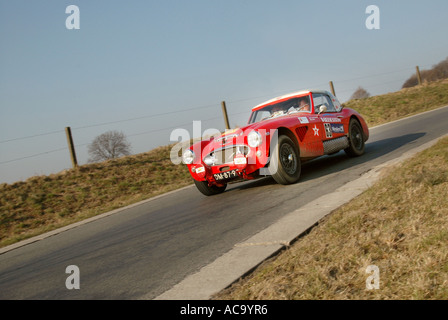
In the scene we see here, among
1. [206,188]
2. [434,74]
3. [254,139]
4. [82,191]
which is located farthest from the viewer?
[434,74]

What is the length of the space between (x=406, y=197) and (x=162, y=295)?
237 cm

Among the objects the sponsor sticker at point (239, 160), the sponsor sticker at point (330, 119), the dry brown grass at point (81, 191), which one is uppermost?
the sponsor sticker at point (330, 119)

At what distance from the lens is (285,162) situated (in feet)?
19.6

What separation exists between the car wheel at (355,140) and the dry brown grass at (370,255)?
167 inches

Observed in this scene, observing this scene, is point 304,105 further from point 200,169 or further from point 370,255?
point 370,255

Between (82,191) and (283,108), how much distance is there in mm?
6436

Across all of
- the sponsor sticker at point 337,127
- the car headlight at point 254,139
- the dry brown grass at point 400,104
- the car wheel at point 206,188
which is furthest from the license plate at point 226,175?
the dry brown grass at point 400,104

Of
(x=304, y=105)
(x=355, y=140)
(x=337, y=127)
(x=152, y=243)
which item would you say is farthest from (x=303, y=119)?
(x=152, y=243)

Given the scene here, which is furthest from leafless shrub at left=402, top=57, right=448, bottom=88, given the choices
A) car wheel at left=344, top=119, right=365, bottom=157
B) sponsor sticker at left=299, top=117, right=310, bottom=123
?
sponsor sticker at left=299, top=117, right=310, bottom=123

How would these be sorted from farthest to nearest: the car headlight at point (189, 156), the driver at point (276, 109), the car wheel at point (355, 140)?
1. the car wheel at point (355, 140)
2. the driver at point (276, 109)
3. the car headlight at point (189, 156)

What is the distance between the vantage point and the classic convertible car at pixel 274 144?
5711 millimetres

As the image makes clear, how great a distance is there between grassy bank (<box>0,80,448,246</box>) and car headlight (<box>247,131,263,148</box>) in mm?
3884

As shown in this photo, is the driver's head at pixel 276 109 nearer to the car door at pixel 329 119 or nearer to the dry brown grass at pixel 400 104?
the car door at pixel 329 119
